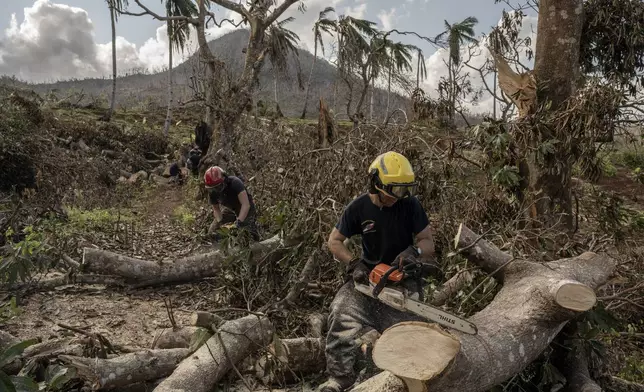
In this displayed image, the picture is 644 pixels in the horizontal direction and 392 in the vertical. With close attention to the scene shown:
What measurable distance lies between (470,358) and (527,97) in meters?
2.95

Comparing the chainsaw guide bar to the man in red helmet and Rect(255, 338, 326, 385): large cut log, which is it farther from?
the man in red helmet

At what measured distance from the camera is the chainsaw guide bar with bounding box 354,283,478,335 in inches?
93.0

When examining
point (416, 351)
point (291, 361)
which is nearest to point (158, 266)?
point (291, 361)

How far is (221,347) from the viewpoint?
3.02m

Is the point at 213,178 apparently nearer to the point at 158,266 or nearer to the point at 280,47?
the point at 158,266

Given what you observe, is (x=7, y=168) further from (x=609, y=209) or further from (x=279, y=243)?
(x=609, y=209)

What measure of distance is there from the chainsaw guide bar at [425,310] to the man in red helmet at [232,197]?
104 inches

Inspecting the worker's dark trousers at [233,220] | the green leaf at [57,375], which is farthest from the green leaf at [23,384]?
the worker's dark trousers at [233,220]

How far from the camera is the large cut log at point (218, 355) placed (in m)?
2.66

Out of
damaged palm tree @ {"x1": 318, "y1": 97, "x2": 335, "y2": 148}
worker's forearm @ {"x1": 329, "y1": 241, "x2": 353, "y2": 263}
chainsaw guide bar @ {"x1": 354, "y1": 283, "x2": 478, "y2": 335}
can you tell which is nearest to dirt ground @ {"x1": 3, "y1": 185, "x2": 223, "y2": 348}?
worker's forearm @ {"x1": 329, "y1": 241, "x2": 353, "y2": 263}

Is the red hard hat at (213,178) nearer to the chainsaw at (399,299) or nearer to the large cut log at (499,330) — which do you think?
the chainsaw at (399,299)

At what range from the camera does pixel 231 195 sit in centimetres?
556

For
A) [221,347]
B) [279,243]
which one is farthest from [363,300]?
[279,243]

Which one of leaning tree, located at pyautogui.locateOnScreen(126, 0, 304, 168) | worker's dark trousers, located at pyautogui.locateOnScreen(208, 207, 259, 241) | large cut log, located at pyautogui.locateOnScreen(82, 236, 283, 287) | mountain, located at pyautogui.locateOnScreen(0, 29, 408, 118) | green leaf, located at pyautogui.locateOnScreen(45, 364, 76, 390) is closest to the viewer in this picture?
green leaf, located at pyautogui.locateOnScreen(45, 364, 76, 390)
